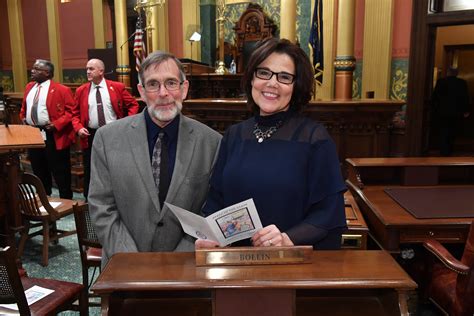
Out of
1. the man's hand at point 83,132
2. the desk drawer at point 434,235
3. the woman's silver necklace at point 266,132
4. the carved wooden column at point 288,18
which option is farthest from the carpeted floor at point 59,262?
the carved wooden column at point 288,18

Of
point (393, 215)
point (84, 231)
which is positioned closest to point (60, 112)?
point (84, 231)

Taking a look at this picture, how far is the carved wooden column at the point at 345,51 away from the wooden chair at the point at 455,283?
4785 mm

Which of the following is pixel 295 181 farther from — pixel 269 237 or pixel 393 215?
pixel 393 215

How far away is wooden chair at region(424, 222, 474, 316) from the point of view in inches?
83.5

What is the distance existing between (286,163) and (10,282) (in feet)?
3.86

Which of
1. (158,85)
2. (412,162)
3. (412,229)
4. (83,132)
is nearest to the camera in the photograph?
(158,85)

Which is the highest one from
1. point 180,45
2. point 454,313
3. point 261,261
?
point 180,45

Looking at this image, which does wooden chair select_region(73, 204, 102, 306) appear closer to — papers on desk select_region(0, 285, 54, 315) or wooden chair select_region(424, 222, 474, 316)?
papers on desk select_region(0, 285, 54, 315)

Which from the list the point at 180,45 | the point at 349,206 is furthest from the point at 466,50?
the point at 349,206

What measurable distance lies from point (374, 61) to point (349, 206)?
495 cm

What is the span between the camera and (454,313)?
87.6 inches

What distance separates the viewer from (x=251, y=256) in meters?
1.28

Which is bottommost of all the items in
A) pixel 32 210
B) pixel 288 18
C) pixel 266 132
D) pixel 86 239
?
pixel 32 210

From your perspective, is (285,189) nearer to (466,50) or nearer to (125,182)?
(125,182)
